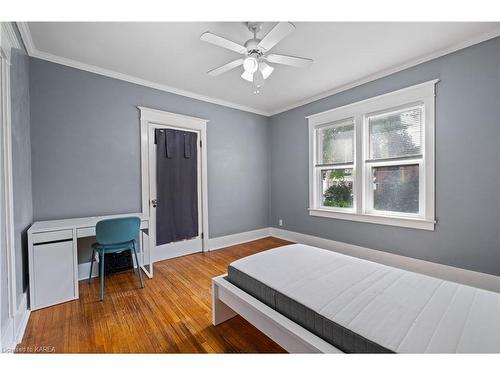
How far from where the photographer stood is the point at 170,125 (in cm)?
325

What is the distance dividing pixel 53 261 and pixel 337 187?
12.1 feet

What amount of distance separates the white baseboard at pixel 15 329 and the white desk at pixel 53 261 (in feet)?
0.41

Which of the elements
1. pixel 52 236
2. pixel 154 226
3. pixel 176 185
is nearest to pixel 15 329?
pixel 52 236

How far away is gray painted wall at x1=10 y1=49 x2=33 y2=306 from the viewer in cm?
170

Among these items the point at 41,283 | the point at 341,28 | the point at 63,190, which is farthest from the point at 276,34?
the point at 41,283

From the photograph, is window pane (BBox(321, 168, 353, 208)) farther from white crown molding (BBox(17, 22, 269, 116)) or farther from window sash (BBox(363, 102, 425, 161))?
white crown molding (BBox(17, 22, 269, 116))

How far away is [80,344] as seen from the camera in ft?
5.01

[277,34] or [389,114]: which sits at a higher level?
[277,34]

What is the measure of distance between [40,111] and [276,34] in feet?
8.65

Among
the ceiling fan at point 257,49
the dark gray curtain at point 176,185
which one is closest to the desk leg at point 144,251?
the dark gray curtain at point 176,185

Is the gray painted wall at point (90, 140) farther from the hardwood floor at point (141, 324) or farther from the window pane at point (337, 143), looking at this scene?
the window pane at point (337, 143)

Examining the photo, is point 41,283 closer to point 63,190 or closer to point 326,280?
point 63,190

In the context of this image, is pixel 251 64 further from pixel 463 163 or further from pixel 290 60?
pixel 463 163

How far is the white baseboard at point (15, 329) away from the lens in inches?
55.2
